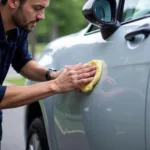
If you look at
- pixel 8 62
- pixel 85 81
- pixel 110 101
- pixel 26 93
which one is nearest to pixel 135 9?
pixel 85 81

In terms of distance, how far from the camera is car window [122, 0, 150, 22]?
273 centimetres

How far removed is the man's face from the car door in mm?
358

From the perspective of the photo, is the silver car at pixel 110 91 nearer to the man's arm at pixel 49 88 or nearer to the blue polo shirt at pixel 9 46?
the man's arm at pixel 49 88

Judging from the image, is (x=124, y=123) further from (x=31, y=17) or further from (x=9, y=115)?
(x=9, y=115)

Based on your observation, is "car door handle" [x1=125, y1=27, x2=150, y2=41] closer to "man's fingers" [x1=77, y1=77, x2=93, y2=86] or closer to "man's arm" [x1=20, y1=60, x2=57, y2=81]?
"man's fingers" [x1=77, y1=77, x2=93, y2=86]

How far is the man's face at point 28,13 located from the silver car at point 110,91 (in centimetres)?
29

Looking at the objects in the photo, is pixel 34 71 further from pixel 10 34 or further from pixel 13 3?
pixel 13 3

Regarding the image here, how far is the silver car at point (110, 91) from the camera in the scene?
228 centimetres

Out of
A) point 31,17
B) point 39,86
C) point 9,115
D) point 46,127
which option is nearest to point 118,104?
point 39,86

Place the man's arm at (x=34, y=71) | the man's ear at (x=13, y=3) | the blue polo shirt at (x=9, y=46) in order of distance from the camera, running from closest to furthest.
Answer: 1. the man's ear at (x=13, y=3)
2. the blue polo shirt at (x=9, y=46)
3. the man's arm at (x=34, y=71)

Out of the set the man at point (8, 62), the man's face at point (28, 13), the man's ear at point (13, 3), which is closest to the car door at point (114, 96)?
the man at point (8, 62)

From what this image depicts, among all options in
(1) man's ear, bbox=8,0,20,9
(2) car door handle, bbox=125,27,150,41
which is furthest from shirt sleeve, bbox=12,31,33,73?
(2) car door handle, bbox=125,27,150,41

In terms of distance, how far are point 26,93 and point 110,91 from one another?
57 cm

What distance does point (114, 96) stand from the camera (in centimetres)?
243
